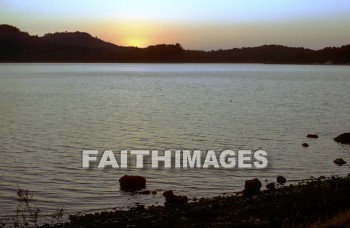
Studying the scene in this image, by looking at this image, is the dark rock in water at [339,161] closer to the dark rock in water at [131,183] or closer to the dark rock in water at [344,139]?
the dark rock in water at [344,139]

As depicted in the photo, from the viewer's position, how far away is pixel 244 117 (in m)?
62.8

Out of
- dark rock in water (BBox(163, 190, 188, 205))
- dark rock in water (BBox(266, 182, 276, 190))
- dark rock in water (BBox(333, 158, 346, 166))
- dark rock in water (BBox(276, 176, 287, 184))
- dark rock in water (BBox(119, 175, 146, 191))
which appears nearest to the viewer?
dark rock in water (BBox(163, 190, 188, 205))

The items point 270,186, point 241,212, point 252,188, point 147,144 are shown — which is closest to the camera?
point 241,212

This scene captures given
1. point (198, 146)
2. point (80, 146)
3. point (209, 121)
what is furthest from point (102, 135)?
point (209, 121)

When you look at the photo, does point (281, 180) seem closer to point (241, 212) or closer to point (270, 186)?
point (270, 186)

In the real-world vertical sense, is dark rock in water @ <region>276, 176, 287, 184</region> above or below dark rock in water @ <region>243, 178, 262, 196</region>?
below

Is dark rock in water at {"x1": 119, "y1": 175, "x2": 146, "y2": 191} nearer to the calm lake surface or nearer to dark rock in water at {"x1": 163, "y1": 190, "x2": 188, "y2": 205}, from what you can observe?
the calm lake surface

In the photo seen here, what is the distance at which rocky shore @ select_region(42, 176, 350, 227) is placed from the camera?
54.3 feet

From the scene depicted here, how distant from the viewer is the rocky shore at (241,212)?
1655cm

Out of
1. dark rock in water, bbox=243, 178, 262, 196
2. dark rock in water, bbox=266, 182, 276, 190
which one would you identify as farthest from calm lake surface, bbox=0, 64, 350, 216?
dark rock in water, bbox=243, 178, 262, 196

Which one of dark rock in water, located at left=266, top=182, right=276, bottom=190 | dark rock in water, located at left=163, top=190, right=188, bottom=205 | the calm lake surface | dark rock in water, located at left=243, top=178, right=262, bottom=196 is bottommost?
the calm lake surface

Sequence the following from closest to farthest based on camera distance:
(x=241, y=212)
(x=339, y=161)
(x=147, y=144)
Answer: (x=241, y=212) < (x=339, y=161) < (x=147, y=144)

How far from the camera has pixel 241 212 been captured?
18.6 m

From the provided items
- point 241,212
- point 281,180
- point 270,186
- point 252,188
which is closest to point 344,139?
point 281,180
